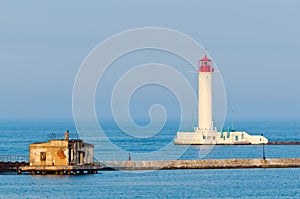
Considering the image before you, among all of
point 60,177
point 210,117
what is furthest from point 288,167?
point 210,117

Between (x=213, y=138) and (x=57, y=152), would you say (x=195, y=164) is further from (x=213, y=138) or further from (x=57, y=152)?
(x=213, y=138)

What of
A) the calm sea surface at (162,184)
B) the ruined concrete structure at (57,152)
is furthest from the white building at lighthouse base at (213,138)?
the ruined concrete structure at (57,152)

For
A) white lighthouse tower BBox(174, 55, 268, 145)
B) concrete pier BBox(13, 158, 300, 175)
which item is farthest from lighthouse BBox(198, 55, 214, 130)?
concrete pier BBox(13, 158, 300, 175)

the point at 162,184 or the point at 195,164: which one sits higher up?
the point at 195,164

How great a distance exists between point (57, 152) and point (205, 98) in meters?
44.2

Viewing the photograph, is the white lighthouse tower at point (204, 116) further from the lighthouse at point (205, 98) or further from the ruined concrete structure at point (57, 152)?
the ruined concrete structure at point (57, 152)

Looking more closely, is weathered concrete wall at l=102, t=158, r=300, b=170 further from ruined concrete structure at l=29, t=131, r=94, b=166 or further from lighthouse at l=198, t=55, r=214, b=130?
lighthouse at l=198, t=55, r=214, b=130

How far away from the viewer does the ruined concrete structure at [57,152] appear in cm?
7081

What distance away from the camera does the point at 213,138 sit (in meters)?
116

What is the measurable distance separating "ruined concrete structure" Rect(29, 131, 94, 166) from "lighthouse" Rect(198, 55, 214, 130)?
42275 mm

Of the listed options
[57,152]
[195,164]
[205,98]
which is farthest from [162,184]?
[205,98]

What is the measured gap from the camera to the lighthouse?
113 m

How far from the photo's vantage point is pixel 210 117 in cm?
11350

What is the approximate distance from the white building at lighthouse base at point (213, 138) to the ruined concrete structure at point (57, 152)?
4371cm
